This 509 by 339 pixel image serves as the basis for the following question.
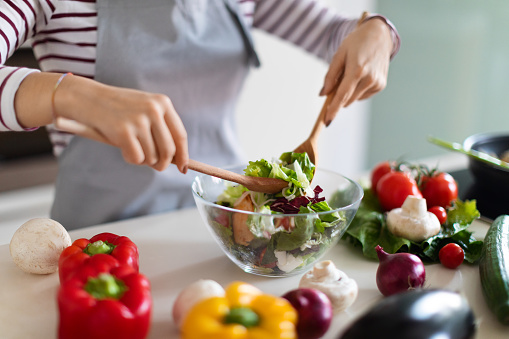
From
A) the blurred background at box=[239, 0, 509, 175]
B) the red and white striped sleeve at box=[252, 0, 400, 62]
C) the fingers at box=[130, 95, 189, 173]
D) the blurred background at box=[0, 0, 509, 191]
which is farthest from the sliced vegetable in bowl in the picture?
the blurred background at box=[239, 0, 509, 175]

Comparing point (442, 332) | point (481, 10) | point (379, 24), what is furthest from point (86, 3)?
point (481, 10)

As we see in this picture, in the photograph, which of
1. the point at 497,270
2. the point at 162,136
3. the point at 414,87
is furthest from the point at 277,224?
the point at 414,87

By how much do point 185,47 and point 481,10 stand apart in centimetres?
163

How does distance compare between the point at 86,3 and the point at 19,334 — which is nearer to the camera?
the point at 19,334

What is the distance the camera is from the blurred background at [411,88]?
2186 millimetres

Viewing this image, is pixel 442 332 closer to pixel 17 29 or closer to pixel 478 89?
pixel 17 29

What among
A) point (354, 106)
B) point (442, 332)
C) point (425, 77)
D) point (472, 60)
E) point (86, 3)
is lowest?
point (354, 106)

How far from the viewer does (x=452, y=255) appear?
31.1 inches

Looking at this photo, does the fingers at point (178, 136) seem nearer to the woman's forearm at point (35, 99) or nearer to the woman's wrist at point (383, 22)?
the woman's forearm at point (35, 99)

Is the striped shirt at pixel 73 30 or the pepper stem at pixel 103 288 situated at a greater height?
the striped shirt at pixel 73 30

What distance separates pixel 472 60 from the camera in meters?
2.24

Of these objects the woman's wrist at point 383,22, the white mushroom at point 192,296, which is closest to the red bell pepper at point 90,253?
the white mushroom at point 192,296

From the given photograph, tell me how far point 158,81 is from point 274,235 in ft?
1.79

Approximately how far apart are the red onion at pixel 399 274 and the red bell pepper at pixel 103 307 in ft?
1.10
